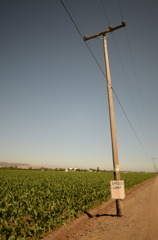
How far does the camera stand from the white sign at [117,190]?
735 cm

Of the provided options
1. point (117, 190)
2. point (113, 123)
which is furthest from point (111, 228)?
point (113, 123)

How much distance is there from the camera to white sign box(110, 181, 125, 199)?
24.1ft

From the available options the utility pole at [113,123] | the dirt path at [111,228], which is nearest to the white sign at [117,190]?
the utility pole at [113,123]

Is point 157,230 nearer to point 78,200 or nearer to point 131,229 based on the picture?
point 131,229

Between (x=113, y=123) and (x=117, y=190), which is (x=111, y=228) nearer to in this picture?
(x=117, y=190)

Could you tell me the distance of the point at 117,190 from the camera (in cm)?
744

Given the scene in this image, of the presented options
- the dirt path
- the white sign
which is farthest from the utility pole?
the dirt path

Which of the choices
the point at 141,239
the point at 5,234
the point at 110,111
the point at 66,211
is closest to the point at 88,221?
the point at 66,211

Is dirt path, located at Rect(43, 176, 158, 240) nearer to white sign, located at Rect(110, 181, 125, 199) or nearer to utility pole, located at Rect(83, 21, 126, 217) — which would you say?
utility pole, located at Rect(83, 21, 126, 217)

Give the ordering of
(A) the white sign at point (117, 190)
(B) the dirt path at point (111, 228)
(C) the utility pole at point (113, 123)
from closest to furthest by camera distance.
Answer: (B) the dirt path at point (111, 228) < (A) the white sign at point (117, 190) < (C) the utility pole at point (113, 123)

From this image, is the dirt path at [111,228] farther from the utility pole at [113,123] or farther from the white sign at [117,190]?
the white sign at [117,190]

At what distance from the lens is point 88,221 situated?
7.12 meters

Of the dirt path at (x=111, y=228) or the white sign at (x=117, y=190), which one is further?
the white sign at (x=117, y=190)

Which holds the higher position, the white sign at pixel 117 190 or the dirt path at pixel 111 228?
the white sign at pixel 117 190
